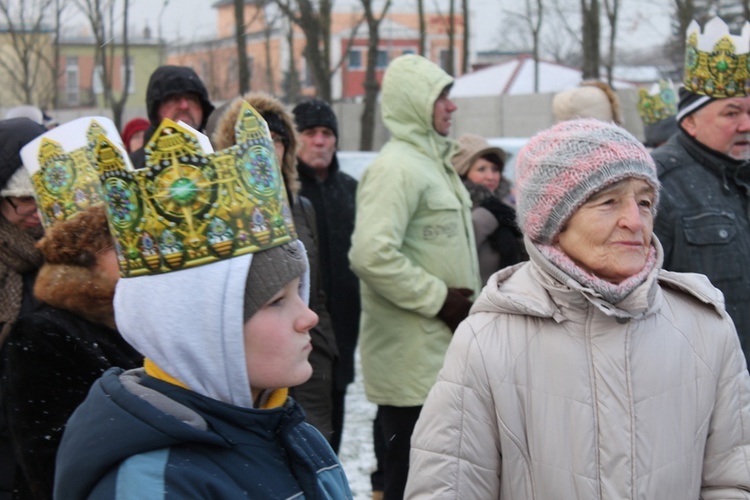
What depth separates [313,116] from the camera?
5840 mm

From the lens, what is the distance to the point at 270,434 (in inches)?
76.2

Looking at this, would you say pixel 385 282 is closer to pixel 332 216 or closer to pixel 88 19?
pixel 332 216

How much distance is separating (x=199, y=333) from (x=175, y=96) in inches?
138

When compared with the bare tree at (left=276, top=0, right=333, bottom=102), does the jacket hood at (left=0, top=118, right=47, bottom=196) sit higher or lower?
lower

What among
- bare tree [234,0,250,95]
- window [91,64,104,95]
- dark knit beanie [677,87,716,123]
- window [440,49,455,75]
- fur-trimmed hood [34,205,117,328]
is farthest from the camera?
window [440,49,455,75]

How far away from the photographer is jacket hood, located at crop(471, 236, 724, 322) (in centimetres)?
268

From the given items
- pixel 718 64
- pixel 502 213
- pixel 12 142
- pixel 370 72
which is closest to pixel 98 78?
pixel 370 72

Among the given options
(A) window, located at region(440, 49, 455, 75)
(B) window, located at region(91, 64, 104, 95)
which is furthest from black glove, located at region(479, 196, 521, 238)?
(B) window, located at region(91, 64, 104, 95)

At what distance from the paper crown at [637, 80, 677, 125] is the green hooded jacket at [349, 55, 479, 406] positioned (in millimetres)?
3326

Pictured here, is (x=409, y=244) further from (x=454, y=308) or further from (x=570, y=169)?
(x=570, y=169)

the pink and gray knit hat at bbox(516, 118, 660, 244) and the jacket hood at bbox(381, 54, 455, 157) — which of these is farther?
the jacket hood at bbox(381, 54, 455, 157)

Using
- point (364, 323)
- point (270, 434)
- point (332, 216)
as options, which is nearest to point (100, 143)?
point (270, 434)

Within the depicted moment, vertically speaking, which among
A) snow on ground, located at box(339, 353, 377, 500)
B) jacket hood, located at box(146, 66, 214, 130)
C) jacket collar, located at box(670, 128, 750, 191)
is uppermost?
jacket hood, located at box(146, 66, 214, 130)

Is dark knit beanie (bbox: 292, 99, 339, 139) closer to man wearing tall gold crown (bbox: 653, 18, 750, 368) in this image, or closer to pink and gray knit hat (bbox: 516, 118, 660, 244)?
man wearing tall gold crown (bbox: 653, 18, 750, 368)
